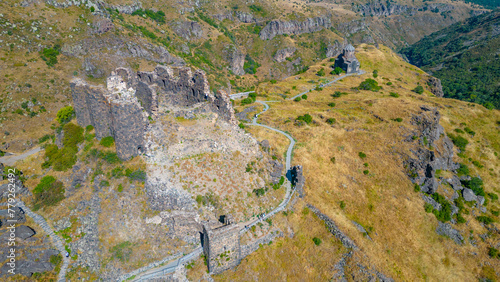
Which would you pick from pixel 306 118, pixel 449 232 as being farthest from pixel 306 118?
pixel 449 232

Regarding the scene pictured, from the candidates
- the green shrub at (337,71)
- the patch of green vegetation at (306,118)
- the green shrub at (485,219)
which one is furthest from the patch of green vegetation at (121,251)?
the green shrub at (337,71)

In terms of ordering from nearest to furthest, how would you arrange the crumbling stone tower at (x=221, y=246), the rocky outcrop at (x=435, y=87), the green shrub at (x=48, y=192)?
the crumbling stone tower at (x=221, y=246)
the green shrub at (x=48, y=192)
the rocky outcrop at (x=435, y=87)

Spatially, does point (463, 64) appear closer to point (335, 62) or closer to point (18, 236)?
point (335, 62)

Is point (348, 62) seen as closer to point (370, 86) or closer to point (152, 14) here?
point (370, 86)

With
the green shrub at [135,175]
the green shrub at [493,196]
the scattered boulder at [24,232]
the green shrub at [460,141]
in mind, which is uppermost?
the green shrub at [135,175]

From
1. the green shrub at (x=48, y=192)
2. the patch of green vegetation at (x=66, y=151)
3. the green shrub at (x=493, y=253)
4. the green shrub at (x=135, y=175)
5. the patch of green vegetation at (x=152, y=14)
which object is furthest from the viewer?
the patch of green vegetation at (x=152, y=14)

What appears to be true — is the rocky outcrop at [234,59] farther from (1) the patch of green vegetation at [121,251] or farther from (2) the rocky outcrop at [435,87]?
(1) the patch of green vegetation at [121,251]
